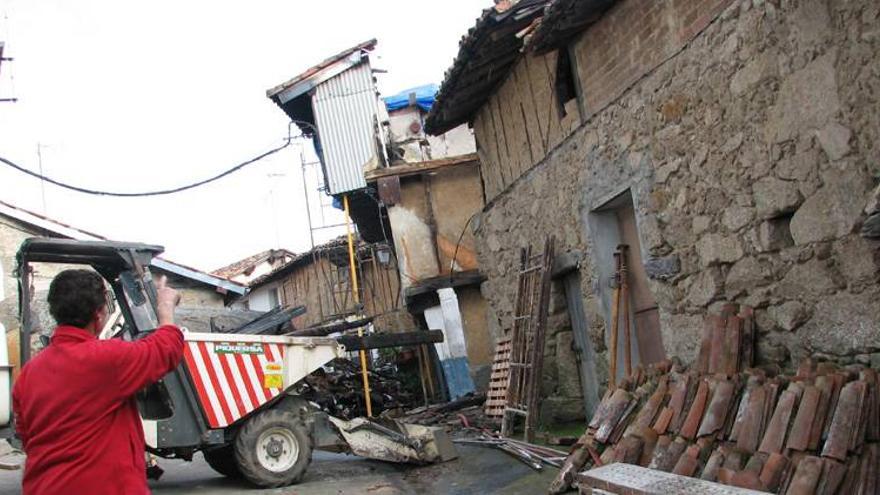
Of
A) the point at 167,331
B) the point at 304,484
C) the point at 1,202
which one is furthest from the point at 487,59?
the point at 1,202

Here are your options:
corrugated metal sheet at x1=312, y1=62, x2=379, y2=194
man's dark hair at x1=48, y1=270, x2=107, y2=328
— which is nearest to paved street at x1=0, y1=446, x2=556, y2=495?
man's dark hair at x1=48, y1=270, x2=107, y2=328

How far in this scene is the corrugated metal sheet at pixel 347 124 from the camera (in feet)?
51.4

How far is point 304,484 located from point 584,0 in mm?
5344

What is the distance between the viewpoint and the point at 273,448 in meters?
7.30

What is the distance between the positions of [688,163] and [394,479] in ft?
13.9

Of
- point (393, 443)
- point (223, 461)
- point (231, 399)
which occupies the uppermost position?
point (231, 399)

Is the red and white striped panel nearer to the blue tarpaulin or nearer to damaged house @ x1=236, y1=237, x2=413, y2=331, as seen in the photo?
damaged house @ x1=236, y1=237, x2=413, y2=331

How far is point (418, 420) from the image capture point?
1182 cm

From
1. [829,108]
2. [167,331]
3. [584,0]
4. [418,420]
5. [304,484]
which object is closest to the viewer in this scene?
[167,331]

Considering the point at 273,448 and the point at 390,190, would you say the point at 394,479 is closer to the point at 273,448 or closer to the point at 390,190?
the point at 273,448

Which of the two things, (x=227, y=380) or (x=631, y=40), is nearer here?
(x=631, y=40)

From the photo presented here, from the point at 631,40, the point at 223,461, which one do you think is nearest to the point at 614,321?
the point at 631,40

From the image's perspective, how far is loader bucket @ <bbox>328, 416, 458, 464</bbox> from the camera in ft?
25.4

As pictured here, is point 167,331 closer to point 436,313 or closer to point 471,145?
point 436,313
